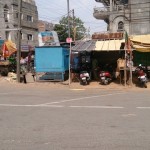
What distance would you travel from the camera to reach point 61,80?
75.6 ft

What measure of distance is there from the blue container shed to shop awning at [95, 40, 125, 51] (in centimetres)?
230

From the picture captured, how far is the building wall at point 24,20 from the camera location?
51.9 meters

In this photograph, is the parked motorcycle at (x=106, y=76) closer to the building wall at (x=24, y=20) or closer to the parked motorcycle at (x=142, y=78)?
the parked motorcycle at (x=142, y=78)

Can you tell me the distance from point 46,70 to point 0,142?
1524 cm

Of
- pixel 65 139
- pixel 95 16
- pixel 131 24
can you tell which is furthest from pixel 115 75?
pixel 95 16

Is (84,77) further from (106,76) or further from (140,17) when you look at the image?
(140,17)

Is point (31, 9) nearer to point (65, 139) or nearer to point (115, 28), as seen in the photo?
point (115, 28)

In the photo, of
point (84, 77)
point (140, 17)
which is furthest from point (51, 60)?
point (140, 17)

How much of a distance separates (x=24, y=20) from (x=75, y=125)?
4849 cm

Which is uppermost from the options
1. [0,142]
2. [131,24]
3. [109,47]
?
[131,24]

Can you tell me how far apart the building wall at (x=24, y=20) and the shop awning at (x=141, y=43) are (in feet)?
104

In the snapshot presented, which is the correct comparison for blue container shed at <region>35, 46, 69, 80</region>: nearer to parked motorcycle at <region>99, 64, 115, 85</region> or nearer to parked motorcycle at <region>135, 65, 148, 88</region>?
parked motorcycle at <region>99, 64, 115, 85</region>

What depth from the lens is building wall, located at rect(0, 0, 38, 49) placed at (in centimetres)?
5191

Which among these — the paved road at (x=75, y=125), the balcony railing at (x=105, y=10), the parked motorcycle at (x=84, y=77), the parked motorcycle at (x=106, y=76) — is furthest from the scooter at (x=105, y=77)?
the balcony railing at (x=105, y=10)
